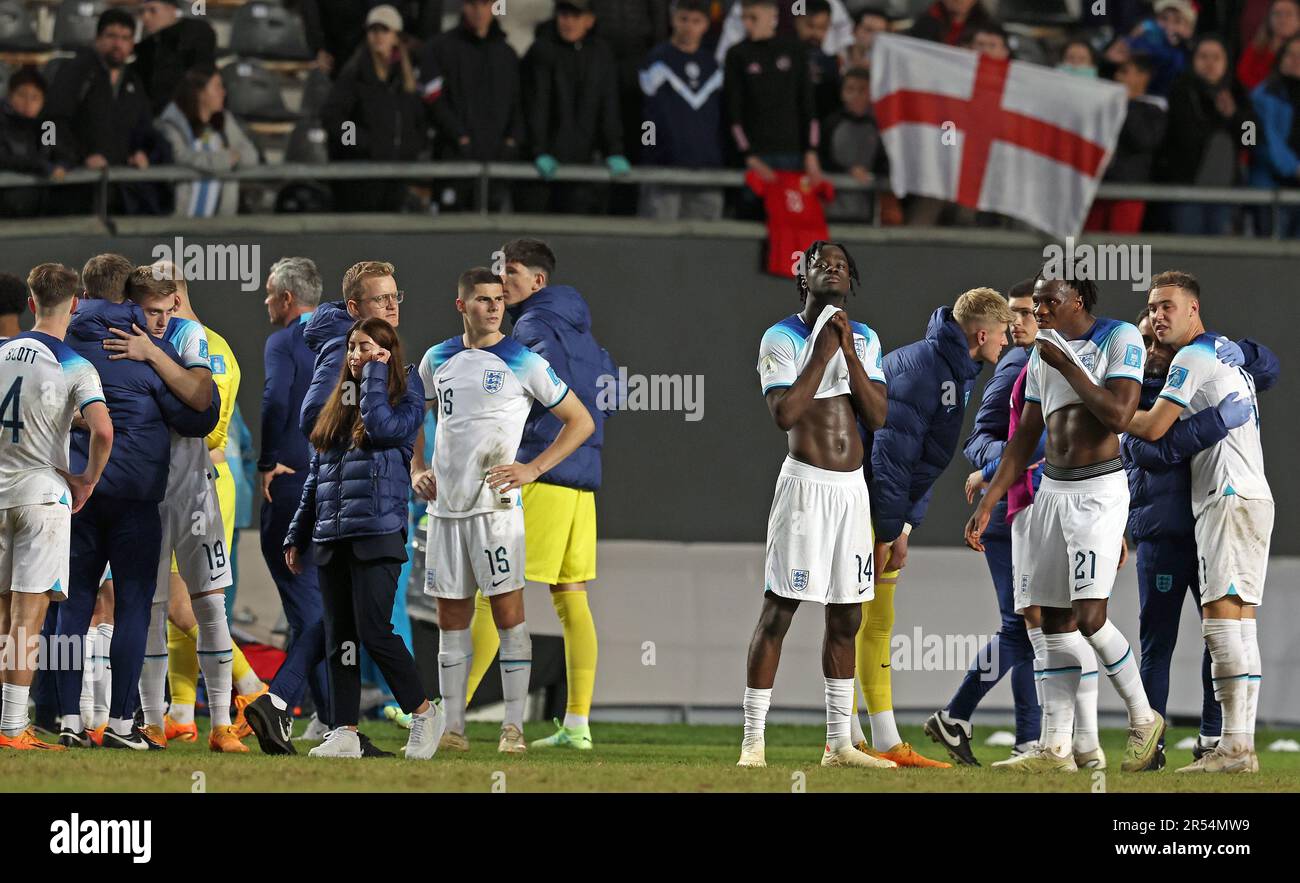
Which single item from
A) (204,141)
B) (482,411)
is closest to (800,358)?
(482,411)

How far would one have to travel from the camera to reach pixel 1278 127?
14.4m

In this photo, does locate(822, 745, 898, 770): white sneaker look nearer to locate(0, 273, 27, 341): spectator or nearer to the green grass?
the green grass

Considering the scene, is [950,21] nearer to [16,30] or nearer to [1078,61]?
[1078,61]

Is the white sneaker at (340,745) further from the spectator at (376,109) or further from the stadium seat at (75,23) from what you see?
the stadium seat at (75,23)

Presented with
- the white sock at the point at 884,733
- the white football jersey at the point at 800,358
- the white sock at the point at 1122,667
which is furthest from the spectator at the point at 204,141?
the white sock at the point at 1122,667

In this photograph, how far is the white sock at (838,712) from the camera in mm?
8102

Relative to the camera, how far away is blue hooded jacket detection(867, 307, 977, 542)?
348 inches

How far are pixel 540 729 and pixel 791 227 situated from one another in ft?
13.9

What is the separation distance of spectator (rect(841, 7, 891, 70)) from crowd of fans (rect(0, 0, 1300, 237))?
0.08m

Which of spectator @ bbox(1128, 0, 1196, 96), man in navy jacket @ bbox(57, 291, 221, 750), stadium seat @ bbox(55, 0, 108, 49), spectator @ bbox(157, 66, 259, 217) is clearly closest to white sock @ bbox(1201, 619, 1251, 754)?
man in navy jacket @ bbox(57, 291, 221, 750)

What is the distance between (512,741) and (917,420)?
7.79ft

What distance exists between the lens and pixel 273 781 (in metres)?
6.79

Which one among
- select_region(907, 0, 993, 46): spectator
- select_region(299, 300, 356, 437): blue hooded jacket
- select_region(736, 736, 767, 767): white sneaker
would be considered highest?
select_region(907, 0, 993, 46): spectator
